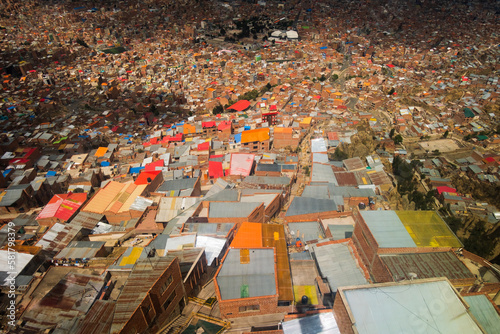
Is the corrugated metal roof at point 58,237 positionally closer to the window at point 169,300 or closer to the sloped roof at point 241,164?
the window at point 169,300

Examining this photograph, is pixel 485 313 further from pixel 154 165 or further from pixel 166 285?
pixel 154 165

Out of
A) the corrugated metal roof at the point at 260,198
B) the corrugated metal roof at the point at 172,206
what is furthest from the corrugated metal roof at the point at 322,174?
the corrugated metal roof at the point at 172,206

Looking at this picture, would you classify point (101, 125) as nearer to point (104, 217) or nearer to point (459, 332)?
point (104, 217)

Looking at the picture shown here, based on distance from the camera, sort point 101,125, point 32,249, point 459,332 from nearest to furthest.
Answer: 1. point 459,332
2. point 32,249
3. point 101,125

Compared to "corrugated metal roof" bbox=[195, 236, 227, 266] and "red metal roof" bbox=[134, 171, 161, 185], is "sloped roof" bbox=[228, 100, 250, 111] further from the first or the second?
"corrugated metal roof" bbox=[195, 236, 227, 266]

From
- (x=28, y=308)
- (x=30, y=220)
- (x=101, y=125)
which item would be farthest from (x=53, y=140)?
(x=28, y=308)

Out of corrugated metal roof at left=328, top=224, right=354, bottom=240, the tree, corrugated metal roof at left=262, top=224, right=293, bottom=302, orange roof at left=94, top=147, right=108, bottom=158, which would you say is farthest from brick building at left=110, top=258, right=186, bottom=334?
the tree

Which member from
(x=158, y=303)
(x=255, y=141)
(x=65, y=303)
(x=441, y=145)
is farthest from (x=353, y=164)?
(x=65, y=303)
